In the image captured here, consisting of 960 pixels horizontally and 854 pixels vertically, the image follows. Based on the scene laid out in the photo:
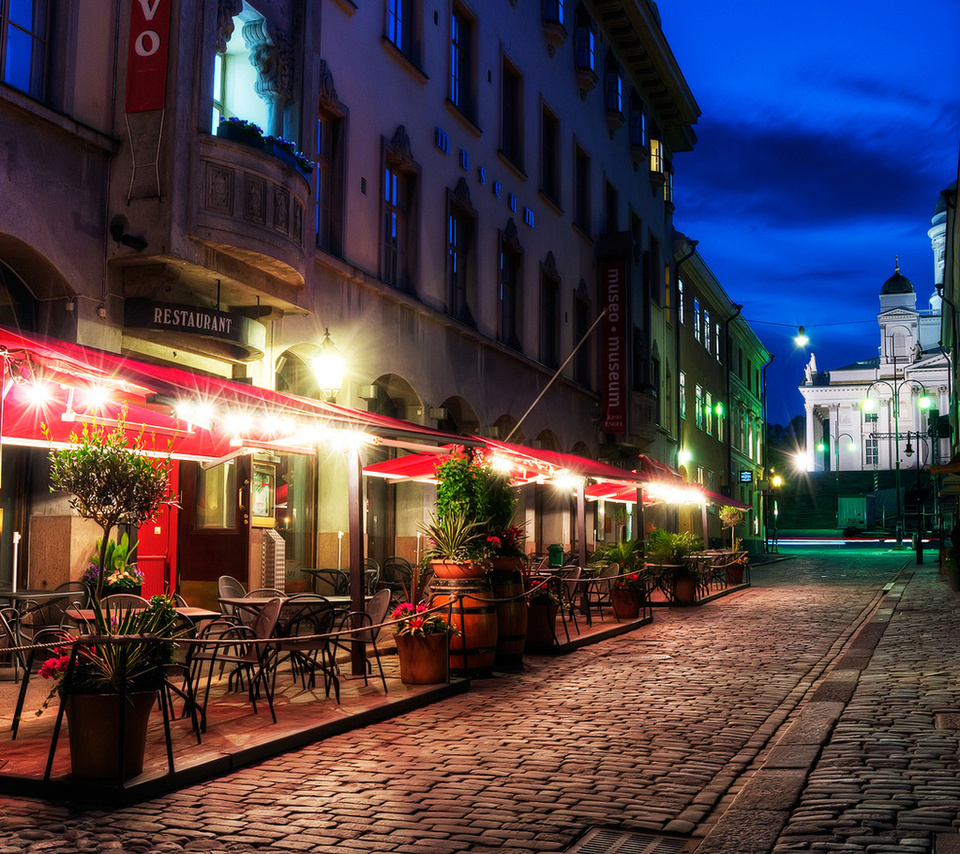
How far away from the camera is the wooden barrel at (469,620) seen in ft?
37.6

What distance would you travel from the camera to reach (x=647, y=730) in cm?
878

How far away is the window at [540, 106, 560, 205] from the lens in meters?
28.9

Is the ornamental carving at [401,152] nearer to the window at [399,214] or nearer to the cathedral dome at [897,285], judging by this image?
the window at [399,214]

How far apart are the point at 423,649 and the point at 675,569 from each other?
13.0 metres

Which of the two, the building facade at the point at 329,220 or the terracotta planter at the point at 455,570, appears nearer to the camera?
the terracotta planter at the point at 455,570

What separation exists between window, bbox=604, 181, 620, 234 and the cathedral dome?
317ft

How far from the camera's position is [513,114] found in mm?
26453

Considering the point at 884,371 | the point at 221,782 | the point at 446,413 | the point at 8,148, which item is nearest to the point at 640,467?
the point at 446,413

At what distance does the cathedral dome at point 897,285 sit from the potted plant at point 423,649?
121227 millimetres

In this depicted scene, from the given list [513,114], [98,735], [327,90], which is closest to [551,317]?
[513,114]

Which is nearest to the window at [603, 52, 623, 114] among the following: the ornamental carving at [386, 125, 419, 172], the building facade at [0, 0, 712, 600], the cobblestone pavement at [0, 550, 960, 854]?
the building facade at [0, 0, 712, 600]

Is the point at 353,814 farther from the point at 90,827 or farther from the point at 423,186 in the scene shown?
the point at 423,186

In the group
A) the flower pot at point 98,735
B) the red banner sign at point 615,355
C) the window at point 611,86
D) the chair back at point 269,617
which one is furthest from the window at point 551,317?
the flower pot at point 98,735

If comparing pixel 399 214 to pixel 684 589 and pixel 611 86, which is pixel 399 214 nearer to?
pixel 684 589
